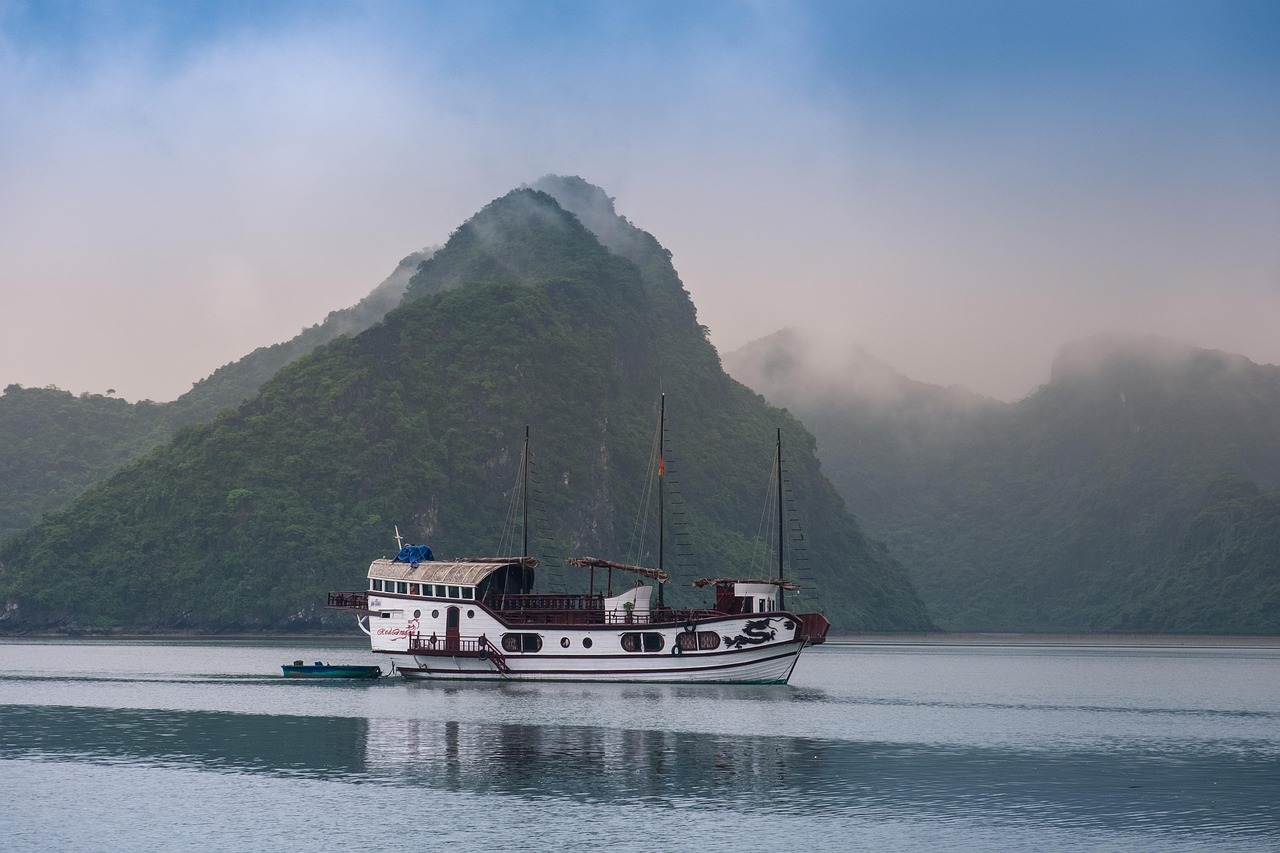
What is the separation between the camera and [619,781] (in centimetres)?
4262

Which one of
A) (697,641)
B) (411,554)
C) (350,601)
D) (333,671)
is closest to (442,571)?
(411,554)

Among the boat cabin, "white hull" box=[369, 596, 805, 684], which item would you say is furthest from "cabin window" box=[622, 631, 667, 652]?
the boat cabin

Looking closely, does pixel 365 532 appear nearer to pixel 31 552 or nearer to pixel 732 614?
pixel 31 552

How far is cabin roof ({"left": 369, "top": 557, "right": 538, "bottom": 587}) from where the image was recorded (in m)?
80.8

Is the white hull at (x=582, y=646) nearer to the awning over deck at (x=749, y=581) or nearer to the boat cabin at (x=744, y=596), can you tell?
the boat cabin at (x=744, y=596)

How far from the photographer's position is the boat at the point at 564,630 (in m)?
80.4

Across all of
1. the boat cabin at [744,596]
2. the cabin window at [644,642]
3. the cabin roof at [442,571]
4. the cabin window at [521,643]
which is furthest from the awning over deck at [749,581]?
the cabin roof at [442,571]

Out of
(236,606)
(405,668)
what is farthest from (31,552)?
(405,668)

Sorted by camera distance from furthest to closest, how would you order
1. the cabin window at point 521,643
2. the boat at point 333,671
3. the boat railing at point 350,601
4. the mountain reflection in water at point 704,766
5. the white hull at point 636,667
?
1. the boat at point 333,671
2. the boat railing at point 350,601
3. the cabin window at point 521,643
4. the white hull at point 636,667
5. the mountain reflection in water at point 704,766

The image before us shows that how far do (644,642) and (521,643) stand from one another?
7.41 meters

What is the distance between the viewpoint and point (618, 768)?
45.4 m

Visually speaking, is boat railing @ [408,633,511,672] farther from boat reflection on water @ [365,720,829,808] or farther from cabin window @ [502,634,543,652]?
boat reflection on water @ [365,720,829,808]

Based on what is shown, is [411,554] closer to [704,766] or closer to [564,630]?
[564,630]

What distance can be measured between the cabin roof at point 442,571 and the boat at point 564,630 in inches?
2.3
